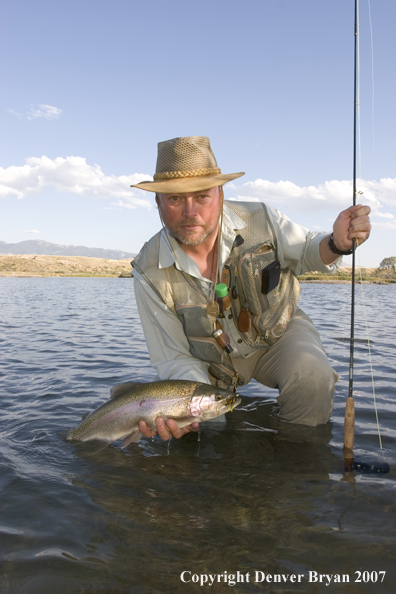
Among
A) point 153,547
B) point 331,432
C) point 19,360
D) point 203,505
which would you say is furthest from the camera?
point 19,360

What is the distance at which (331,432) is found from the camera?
14.9ft

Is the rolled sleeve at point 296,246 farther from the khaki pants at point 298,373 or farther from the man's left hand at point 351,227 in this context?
the khaki pants at point 298,373

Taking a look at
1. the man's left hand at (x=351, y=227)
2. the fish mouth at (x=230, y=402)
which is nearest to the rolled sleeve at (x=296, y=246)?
the man's left hand at (x=351, y=227)

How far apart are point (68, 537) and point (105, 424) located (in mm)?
1106

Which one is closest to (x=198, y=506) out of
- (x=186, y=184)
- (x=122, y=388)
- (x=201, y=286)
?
(x=122, y=388)

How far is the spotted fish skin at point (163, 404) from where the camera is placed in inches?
141

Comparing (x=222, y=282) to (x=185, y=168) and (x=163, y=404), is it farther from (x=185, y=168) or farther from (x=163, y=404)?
(x=163, y=404)

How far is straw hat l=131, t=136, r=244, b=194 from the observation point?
159 inches

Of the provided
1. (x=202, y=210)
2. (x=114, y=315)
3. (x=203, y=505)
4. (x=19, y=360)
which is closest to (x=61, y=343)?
→ (x=19, y=360)

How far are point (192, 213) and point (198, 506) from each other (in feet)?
7.62

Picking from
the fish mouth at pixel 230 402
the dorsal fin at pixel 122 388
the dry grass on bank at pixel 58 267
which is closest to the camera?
the fish mouth at pixel 230 402

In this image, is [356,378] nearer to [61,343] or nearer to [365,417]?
[365,417]

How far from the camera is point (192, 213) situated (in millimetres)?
4117

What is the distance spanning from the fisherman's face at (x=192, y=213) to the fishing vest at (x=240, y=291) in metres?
0.33
